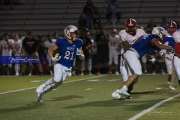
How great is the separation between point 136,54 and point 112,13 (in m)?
15.7

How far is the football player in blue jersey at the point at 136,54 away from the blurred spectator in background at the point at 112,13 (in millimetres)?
15327

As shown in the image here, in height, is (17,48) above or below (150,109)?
above

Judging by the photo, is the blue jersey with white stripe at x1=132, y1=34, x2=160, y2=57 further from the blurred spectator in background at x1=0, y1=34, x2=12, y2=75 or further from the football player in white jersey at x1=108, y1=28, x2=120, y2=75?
the blurred spectator in background at x1=0, y1=34, x2=12, y2=75

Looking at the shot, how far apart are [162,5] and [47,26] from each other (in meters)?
6.16

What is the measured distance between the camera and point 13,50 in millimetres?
26766

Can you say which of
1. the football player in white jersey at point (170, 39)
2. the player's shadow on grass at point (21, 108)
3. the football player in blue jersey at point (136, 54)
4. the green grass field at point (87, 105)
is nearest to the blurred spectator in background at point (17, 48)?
the green grass field at point (87, 105)

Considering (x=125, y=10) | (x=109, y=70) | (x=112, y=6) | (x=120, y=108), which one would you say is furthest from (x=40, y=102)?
(x=125, y=10)

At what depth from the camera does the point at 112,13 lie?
97.1 feet

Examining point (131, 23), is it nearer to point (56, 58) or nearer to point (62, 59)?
point (62, 59)

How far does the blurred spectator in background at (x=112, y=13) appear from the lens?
2961 centimetres

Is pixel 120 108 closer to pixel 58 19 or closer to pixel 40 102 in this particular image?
pixel 40 102

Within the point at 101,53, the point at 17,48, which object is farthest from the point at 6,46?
the point at 101,53

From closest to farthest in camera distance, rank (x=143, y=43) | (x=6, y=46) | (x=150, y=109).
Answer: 1. (x=150, y=109)
2. (x=143, y=43)
3. (x=6, y=46)

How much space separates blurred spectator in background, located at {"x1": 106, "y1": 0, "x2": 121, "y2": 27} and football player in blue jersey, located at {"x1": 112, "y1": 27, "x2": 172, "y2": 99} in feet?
50.3
